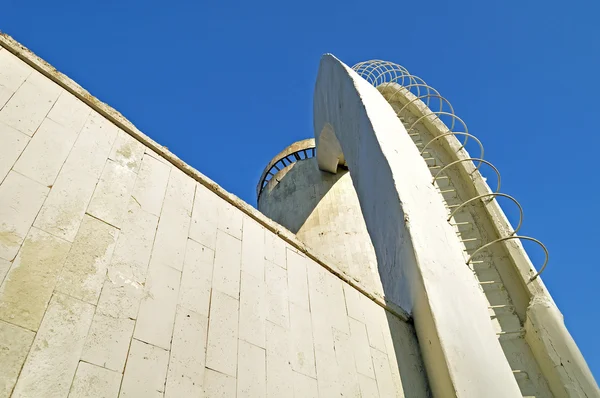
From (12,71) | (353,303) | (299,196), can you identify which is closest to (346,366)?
(353,303)

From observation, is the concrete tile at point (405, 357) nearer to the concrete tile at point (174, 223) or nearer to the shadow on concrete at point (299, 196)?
the concrete tile at point (174, 223)

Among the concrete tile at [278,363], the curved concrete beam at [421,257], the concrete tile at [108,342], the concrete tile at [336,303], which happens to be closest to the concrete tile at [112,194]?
the concrete tile at [108,342]

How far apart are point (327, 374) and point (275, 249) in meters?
0.87

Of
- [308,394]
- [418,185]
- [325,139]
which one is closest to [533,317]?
[418,185]

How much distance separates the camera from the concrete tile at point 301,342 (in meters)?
2.35

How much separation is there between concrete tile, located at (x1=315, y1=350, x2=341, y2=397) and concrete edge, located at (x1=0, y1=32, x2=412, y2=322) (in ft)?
2.45

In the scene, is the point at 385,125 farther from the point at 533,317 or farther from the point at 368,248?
the point at 368,248

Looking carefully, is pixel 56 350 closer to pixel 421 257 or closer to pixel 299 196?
pixel 421 257

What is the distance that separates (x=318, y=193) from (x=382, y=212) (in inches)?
203

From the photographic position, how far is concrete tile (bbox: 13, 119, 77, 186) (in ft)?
6.10

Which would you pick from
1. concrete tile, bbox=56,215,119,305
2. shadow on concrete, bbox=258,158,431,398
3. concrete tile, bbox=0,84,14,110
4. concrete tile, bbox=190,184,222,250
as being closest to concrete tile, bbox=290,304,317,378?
concrete tile, bbox=190,184,222,250

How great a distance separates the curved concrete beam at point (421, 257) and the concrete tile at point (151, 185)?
6.88 feet

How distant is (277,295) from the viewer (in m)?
2.56

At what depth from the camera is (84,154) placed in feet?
7.06
